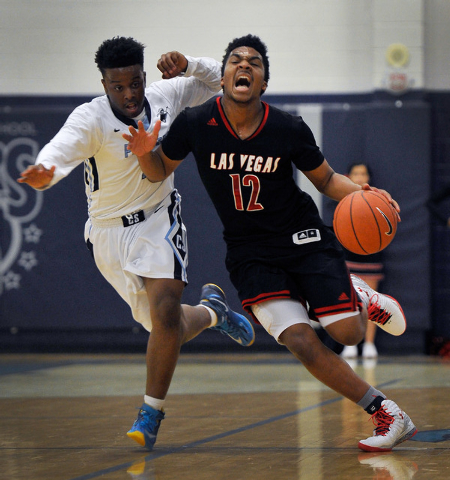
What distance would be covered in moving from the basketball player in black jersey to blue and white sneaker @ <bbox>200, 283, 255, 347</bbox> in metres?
0.86

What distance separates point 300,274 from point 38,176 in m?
1.25

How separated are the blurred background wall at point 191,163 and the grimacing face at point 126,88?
455 cm

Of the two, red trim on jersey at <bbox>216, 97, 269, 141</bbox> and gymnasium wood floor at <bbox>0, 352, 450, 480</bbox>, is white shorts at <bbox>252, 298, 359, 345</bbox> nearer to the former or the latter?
gymnasium wood floor at <bbox>0, 352, 450, 480</bbox>

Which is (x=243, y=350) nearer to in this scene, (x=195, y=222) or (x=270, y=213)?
(x=195, y=222)

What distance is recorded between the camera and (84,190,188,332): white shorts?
388cm

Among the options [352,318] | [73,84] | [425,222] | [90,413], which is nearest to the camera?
[352,318]

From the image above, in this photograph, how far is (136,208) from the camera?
4.02m

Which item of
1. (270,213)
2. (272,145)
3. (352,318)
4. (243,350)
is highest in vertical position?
(272,145)

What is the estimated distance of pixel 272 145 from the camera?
3686mm

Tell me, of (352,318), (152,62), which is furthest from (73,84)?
(352,318)

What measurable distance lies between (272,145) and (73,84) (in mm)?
5784

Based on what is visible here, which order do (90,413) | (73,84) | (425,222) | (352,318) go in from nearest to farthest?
1. (352,318)
2. (90,413)
3. (425,222)
4. (73,84)

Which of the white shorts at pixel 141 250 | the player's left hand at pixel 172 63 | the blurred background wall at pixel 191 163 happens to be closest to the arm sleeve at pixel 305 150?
the white shorts at pixel 141 250

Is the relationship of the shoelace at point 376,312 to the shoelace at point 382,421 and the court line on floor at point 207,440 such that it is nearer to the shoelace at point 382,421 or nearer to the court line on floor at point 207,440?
the shoelace at point 382,421
